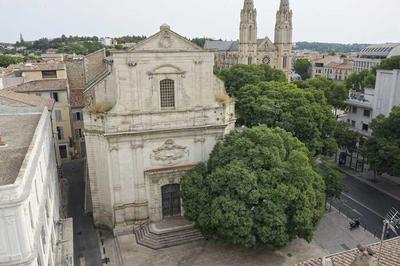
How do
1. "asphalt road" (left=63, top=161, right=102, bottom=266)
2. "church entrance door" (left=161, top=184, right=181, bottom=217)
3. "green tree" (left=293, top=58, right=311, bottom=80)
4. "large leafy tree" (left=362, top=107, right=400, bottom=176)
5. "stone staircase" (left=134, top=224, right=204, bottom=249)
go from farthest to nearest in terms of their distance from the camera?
"green tree" (left=293, top=58, right=311, bottom=80)
"large leafy tree" (left=362, top=107, right=400, bottom=176)
"church entrance door" (left=161, top=184, right=181, bottom=217)
"stone staircase" (left=134, top=224, right=204, bottom=249)
"asphalt road" (left=63, top=161, right=102, bottom=266)

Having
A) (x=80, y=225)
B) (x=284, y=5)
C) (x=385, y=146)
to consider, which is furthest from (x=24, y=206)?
(x=284, y=5)

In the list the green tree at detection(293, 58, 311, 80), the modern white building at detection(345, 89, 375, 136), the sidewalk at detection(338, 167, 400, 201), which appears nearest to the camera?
the sidewalk at detection(338, 167, 400, 201)

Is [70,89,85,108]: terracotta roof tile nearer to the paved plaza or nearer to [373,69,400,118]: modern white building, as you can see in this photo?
the paved plaza

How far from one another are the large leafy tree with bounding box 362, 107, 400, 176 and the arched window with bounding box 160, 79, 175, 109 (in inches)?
924

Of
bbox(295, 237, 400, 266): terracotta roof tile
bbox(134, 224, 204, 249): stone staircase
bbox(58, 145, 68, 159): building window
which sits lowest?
bbox(134, 224, 204, 249): stone staircase

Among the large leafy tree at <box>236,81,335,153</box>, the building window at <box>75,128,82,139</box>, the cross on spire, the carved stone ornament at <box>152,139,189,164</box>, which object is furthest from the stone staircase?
the cross on spire

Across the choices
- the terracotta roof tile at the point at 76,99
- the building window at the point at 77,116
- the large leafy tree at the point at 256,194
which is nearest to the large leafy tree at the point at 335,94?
the large leafy tree at the point at 256,194

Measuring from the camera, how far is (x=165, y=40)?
96.6ft

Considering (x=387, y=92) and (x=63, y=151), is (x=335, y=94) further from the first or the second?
(x=63, y=151)

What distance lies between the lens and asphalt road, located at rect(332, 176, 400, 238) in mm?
33969

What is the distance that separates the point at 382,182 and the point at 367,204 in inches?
295

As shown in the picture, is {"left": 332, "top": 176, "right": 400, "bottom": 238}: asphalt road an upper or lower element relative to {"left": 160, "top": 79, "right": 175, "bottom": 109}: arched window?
lower

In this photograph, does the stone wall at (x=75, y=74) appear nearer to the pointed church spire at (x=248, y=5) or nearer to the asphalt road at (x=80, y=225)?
the asphalt road at (x=80, y=225)

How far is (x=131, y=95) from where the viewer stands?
29.5m
